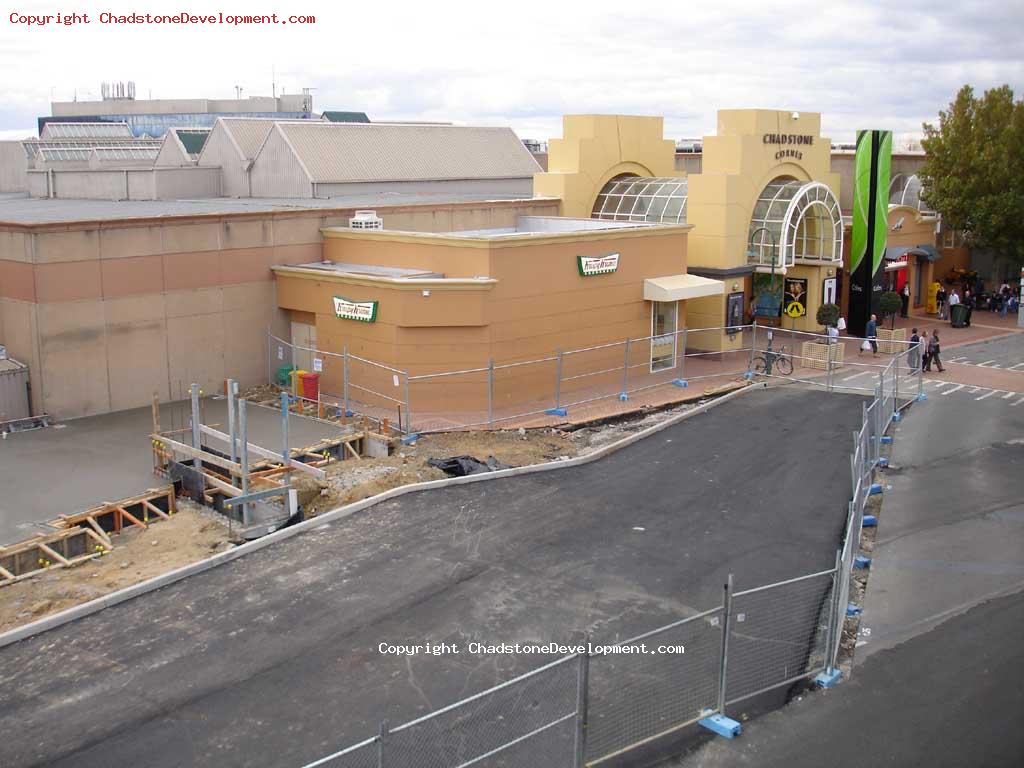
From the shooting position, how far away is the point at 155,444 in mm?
21375

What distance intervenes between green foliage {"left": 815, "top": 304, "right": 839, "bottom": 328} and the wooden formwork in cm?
2261

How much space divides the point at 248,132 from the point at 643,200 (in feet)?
55.7

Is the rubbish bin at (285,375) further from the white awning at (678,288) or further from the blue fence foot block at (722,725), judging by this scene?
the blue fence foot block at (722,725)

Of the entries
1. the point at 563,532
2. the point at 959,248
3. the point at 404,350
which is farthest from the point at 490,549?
the point at 959,248

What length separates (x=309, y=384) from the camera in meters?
26.8

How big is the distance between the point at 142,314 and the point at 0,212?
363 inches

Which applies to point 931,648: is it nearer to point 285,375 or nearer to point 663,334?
point 663,334

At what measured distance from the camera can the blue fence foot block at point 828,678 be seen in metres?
12.1

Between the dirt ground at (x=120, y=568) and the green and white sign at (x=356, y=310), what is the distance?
869cm

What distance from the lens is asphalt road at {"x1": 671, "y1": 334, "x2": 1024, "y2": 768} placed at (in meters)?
10.7

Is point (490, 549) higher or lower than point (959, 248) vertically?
lower

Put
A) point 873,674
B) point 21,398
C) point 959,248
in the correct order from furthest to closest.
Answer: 1. point 959,248
2. point 21,398
3. point 873,674

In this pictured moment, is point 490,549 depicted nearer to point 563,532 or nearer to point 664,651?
point 563,532

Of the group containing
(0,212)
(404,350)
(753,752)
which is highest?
(0,212)
